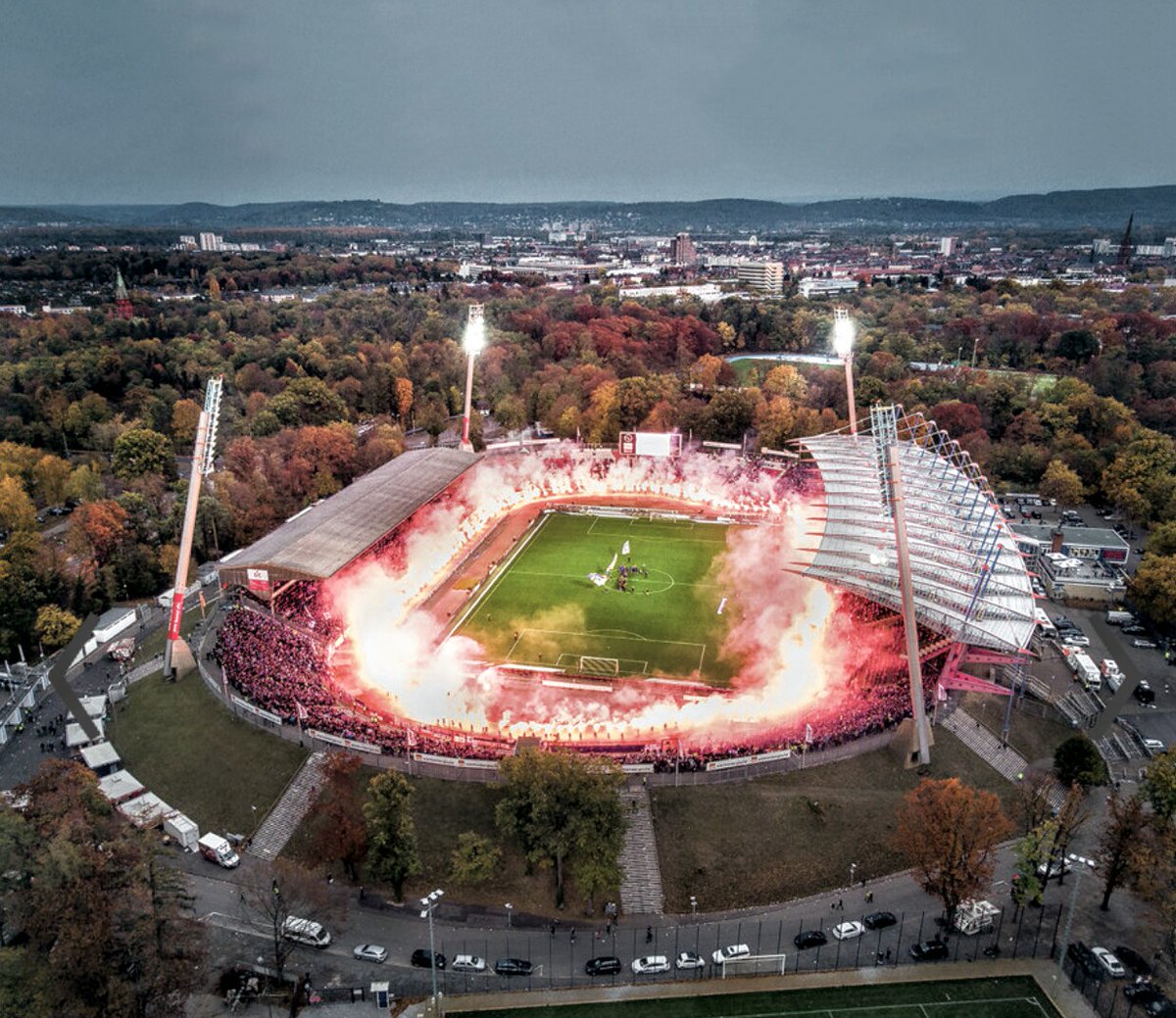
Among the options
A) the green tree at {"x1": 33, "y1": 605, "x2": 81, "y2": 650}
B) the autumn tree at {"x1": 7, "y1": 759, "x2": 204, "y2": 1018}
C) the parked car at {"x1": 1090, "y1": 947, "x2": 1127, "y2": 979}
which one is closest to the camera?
the autumn tree at {"x1": 7, "y1": 759, "x2": 204, "y2": 1018}

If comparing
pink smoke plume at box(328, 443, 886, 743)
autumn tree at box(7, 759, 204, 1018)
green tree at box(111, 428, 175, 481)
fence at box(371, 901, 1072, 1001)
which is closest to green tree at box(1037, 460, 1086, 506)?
pink smoke plume at box(328, 443, 886, 743)

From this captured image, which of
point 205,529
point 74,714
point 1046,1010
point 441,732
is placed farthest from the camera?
point 205,529

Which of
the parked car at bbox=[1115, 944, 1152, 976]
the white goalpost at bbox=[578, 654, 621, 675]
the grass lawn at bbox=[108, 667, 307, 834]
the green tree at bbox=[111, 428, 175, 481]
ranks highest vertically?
the green tree at bbox=[111, 428, 175, 481]

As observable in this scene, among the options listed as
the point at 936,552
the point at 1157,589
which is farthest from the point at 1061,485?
the point at 936,552

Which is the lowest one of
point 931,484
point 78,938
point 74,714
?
point 74,714

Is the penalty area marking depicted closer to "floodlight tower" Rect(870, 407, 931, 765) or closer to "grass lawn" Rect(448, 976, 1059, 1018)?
"grass lawn" Rect(448, 976, 1059, 1018)

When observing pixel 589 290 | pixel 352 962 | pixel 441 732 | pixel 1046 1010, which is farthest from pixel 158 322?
pixel 1046 1010

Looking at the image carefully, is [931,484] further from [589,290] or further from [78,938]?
[589,290]
